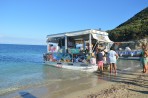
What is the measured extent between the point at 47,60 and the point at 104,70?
316 inches

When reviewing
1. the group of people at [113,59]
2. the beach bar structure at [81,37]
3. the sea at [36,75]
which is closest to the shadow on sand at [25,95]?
the sea at [36,75]

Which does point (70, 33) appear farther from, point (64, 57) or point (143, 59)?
point (143, 59)

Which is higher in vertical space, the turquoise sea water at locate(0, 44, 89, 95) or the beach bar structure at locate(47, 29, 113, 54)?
the beach bar structure at locate(47, 29, 113, 54)

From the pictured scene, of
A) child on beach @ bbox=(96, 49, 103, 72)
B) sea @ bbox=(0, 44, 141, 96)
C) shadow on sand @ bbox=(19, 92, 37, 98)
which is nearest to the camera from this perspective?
shadow on sand @ bbox=(19, 92, 37, 98)

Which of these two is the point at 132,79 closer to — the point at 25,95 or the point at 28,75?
the point at 25,95

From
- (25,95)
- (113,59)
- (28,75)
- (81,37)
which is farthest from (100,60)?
(25,95)

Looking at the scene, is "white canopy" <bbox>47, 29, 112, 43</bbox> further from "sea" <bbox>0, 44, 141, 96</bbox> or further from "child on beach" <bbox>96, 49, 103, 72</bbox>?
"sea" <bbox>0, 44, 141, 96</bbox>

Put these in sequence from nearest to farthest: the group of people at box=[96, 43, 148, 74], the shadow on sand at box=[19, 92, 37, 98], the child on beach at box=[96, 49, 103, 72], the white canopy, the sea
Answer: the shadow on sand at box=[19, 92, 37, 98] → the sea → the group of people at box=[96, 43, 148, 74] → the child on beach at box=[96, 49, 103, 72] → the white canopy

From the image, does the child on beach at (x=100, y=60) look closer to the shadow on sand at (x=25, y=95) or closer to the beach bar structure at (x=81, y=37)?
the beach bar structure at (x=81, y=37)

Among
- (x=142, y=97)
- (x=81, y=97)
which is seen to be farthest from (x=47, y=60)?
(x=142, y=97)

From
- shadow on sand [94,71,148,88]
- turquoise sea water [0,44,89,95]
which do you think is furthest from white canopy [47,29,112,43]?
shadow on sand [94,71,148,88]

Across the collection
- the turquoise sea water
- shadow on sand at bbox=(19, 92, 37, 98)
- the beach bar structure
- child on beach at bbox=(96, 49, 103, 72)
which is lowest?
shadow on sand at bbox=(19, 92, 37, 98)

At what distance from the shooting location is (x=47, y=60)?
78.3 ft

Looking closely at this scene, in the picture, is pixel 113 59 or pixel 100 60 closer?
pixel 113 59
